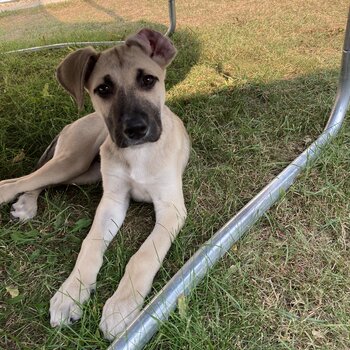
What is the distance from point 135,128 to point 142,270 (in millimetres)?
784

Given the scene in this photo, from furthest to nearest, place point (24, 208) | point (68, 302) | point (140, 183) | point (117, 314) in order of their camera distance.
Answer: point (24, 208)
point (140, 183)
point (68, 302)
point (117, 314)

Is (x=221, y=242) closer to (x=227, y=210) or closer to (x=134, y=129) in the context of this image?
(x=227, y=210)

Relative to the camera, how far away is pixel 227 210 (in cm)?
290

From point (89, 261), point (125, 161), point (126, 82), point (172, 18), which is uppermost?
point (126, 82)

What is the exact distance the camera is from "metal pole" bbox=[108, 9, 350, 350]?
6.53 feet

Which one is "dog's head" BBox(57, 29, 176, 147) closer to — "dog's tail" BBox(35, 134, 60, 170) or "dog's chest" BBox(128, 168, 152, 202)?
"dog's chest" BBox(128, 168, 152, 202)

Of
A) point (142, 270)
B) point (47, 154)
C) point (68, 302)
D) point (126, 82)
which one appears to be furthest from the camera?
point (47, 154)

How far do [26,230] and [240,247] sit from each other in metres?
1.37

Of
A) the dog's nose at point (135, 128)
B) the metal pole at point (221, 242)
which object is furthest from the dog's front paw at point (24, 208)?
the metal pole at point (221, 242)

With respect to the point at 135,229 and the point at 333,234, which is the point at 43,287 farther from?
the point at 333,234

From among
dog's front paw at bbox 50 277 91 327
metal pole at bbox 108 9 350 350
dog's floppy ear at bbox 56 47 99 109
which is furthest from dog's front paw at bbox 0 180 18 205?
metal pole at bbox 108 9 350 350

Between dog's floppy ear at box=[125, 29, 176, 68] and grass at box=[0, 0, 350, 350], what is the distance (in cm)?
87

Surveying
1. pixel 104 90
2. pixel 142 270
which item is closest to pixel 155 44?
pixel 104 90

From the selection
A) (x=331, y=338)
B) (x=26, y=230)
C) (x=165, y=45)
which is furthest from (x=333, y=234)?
(x=26, y=230)
